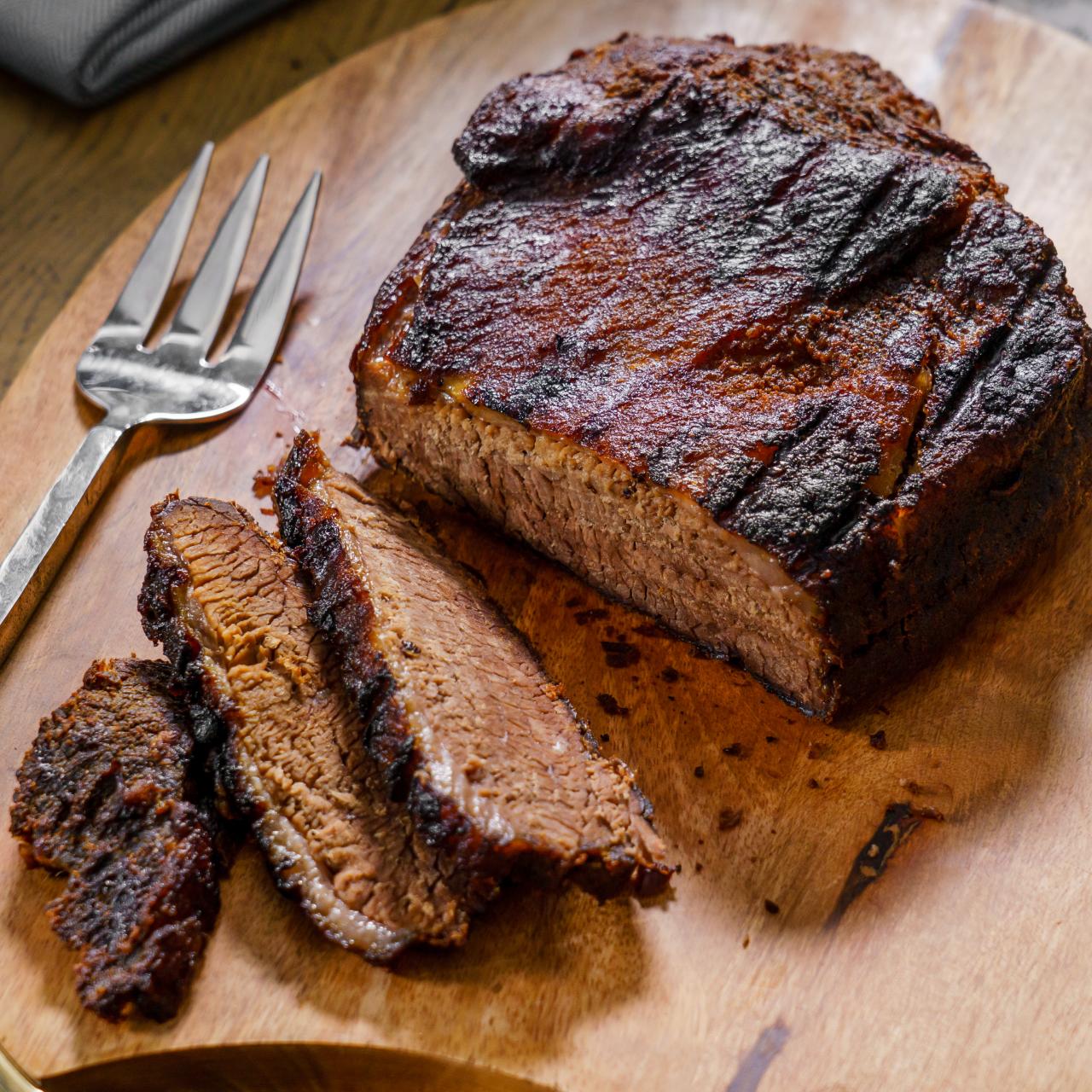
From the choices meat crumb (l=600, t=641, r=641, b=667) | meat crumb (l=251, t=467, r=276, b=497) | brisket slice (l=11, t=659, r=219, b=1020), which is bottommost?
brisket slice (l=11, t=659, r=219, b=1020)

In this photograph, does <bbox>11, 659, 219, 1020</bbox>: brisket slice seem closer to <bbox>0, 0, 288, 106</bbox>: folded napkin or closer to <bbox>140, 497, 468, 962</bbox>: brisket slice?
<bbox>140, 497, 468, 962</bbox>: brisket slice

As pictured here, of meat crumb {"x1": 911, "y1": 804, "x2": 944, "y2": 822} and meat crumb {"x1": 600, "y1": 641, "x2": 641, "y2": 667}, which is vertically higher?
meat crumb {"x1": 911, "y1": 804, "x2": 944, "y2": 822}

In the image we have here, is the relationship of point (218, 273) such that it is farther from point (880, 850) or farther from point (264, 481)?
point (880, 850)

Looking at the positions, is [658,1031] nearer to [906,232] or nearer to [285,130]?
[906,232]

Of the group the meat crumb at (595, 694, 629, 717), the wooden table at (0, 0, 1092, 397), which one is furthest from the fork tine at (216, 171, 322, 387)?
the meat crumb at (595, 694, 629, 717)

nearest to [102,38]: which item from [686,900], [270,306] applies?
[270,306]

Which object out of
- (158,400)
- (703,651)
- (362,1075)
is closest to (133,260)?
(158,400)

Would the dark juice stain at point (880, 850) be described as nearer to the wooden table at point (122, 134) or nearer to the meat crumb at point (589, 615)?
the meat crumb at point (589, 615)
